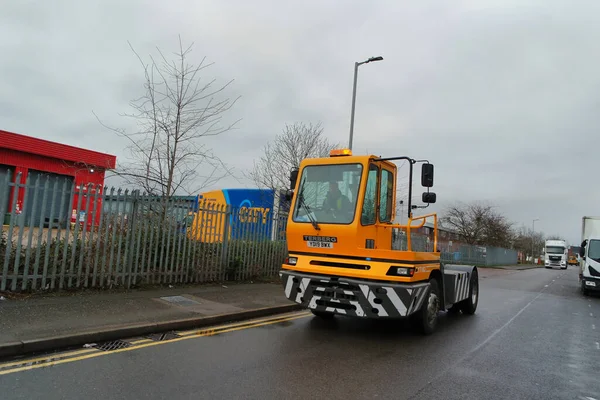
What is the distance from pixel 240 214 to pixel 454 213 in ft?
142

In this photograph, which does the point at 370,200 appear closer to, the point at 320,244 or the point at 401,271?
the point at 320,244

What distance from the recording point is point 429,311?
717 cm

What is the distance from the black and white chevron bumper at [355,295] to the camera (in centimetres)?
618

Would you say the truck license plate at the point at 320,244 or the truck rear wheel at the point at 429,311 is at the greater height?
the truck license plate at the point at 320,244

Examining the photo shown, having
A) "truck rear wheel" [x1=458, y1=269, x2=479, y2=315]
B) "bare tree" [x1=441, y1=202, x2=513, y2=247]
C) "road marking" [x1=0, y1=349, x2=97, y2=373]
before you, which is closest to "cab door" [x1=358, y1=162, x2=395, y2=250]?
"truck rear wheel" [x1=458, y1=269, x2=479, y2=315]

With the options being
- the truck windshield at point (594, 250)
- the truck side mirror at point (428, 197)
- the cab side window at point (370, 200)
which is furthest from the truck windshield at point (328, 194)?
the truck windshield at point (594, 250)

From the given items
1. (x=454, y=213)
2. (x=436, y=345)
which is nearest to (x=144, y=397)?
(x=436, y=345)

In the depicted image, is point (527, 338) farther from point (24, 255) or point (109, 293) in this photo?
point (24, 255)

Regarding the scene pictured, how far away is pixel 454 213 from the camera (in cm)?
4984

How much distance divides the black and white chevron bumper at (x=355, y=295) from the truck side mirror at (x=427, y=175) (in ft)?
5.48

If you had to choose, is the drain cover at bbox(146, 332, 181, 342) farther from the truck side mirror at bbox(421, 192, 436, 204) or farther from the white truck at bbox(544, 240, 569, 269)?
the white truck at bbox(544, 240, 569, 269)

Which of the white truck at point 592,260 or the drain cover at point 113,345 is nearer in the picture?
the drain cover at point 113,345

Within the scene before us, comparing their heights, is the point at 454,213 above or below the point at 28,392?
above

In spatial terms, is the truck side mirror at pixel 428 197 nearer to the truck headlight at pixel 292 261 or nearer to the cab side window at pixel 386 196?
the cab side window at pixel 386 196
